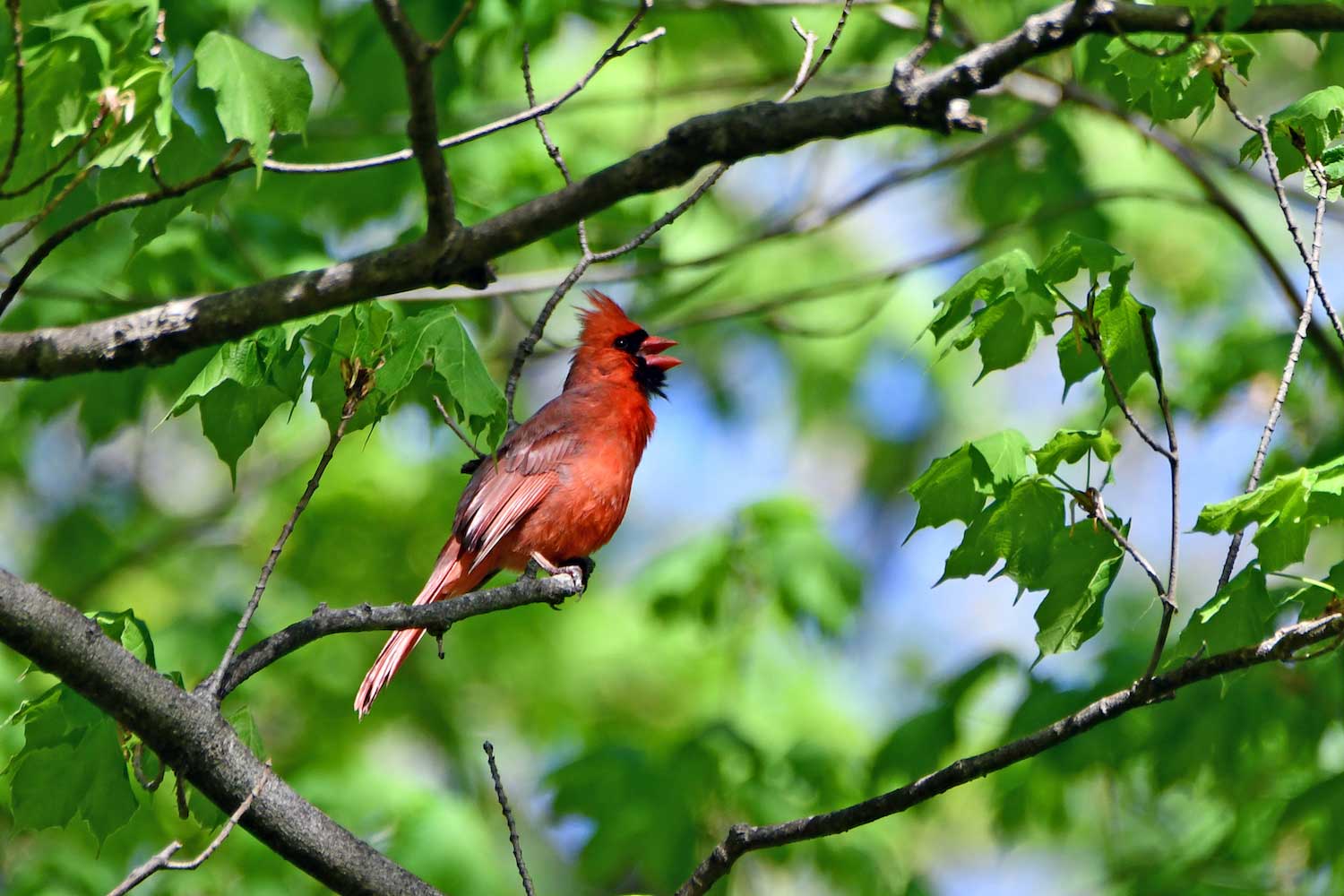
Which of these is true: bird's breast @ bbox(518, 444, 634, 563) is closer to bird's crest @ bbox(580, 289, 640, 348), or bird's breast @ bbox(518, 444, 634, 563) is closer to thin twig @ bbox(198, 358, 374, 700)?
bird's crest @ bbox(580, 289, 640, 348)

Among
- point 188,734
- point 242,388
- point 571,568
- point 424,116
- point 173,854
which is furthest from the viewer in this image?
point 571,568

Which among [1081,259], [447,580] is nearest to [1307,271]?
[1081,259]

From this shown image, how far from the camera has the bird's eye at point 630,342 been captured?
5.19 metres

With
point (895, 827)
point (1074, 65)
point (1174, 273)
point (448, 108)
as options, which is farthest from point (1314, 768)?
point (1174, 273)

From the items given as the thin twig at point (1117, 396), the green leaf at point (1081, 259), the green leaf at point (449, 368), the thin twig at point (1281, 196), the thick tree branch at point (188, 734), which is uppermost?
the thin twig at point (1281, 196)

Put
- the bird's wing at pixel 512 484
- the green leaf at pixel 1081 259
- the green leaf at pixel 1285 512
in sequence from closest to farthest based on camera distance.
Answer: the green leaf at pixel 1285 512 < the green leaf at pixel 1081 259 < the bird's wing at pixel 512 484

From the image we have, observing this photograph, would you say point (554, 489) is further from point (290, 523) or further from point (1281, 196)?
point (1281, 196)

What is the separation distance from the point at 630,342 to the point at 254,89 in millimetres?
2729

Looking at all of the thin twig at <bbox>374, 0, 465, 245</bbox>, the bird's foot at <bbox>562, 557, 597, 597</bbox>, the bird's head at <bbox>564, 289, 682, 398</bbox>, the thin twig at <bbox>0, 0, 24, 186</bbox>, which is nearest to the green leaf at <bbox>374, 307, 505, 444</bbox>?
the thin twig at <bbox>374, 0, 465, 245</bbox>

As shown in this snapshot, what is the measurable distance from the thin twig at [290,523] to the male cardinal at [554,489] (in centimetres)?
162

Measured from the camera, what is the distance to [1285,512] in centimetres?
250

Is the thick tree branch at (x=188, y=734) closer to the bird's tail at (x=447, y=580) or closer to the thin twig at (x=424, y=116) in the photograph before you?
the thin twig at (x=424, y=116)

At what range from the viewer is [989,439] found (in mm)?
2838

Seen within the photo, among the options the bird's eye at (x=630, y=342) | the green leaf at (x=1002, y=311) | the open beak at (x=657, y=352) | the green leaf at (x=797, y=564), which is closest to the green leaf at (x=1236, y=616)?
the green leaf at (x=1002, y=311)
